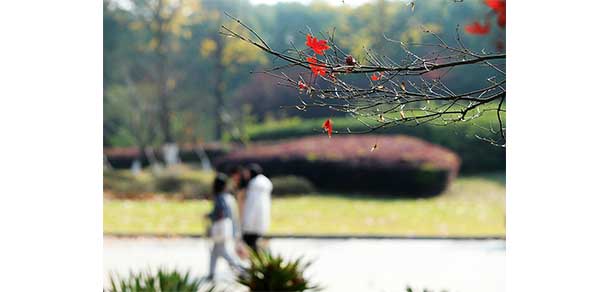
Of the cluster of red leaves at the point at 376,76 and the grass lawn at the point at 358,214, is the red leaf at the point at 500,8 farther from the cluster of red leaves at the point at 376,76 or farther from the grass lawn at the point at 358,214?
the grass lawn at the point at 358,214

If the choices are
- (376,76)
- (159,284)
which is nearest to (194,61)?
(159,284)

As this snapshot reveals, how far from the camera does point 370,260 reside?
32.5 feet

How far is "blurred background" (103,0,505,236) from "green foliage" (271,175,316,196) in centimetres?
3

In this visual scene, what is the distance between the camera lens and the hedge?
16969 millimetres

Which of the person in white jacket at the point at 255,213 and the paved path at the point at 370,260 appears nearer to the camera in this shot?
the person in white jacket at the point at 255,213

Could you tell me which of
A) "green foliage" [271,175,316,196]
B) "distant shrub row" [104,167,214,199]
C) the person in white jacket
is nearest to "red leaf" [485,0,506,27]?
the person in white jacket

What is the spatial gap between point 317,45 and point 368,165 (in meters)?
14.4

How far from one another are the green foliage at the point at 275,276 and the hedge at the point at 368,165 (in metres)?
11.6

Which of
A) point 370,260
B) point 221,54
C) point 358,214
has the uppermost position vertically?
point 221,54

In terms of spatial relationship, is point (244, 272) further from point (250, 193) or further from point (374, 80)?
point (374, 80)

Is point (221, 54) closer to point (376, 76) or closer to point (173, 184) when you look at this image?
point (173, 184)

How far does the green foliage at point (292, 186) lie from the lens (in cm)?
1700

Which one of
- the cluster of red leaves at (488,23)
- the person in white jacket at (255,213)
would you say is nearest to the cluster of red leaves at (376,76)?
the cluster of red leaves at (488,23)
